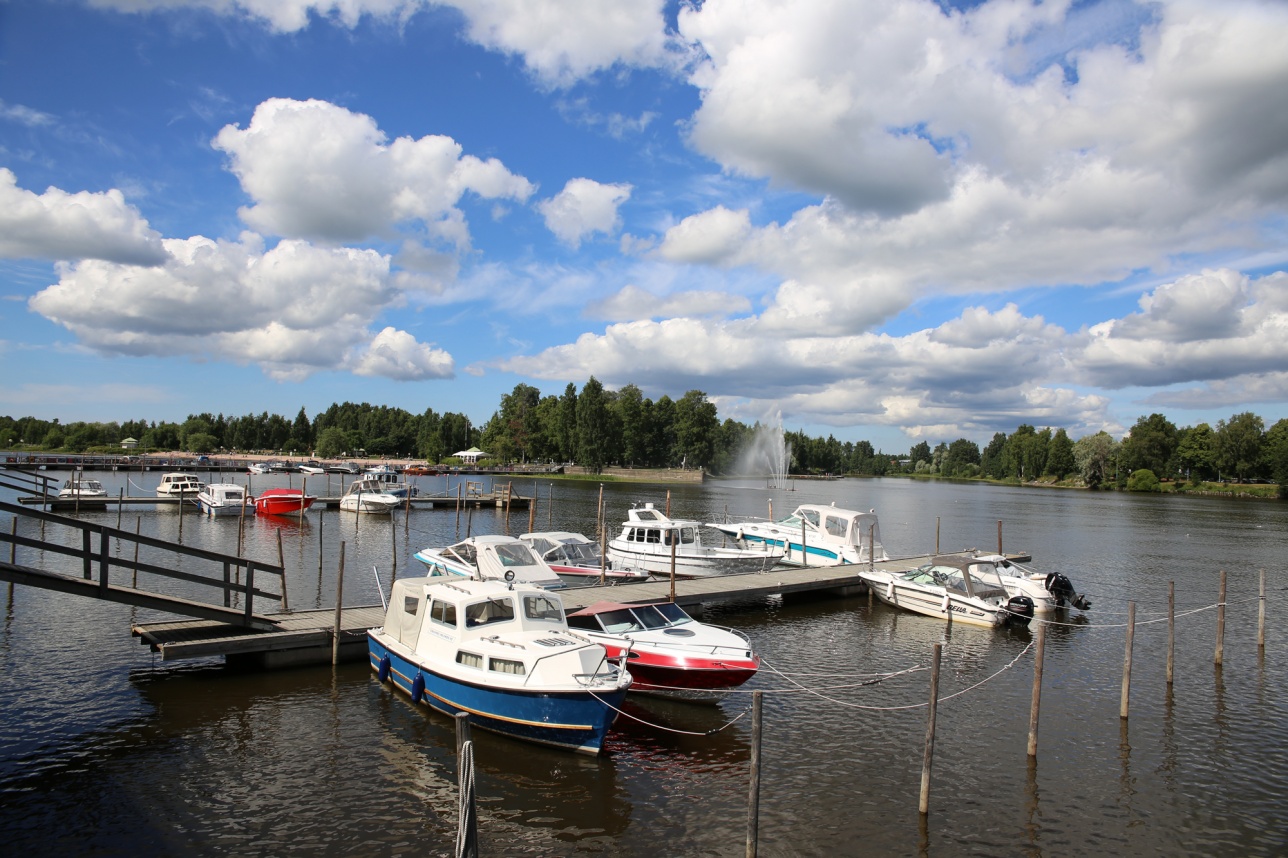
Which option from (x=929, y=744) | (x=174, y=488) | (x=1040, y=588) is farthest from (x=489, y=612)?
(x=174, y=488)

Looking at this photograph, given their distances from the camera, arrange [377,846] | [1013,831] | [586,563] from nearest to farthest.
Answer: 1. [377,846]
2. [1013,831]
3. [586,563]

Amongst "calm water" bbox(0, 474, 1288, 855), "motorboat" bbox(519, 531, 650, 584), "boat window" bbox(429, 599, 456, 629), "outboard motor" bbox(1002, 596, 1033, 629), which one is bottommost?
"calm water" bbox(0, 474, 1288, 855)

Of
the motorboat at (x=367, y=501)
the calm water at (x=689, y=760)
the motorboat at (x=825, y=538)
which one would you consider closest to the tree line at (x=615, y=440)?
A: the motorboat at (x=367, y=501)

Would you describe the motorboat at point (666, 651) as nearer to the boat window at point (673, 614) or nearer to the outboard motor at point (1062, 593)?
the boat window at point (673, 614)

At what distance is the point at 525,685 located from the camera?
1452cm

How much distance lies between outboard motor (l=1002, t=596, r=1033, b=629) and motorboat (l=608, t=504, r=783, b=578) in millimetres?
10727

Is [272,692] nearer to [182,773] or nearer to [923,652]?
[182,773]

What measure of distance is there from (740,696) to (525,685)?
21.3ft

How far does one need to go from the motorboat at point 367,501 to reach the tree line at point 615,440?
78858 millimetres

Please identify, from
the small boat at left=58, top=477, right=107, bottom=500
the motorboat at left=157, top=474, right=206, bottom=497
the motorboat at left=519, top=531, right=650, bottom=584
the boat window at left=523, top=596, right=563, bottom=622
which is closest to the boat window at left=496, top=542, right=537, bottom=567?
the motorboat at left=519, top=531, right=650, bottom=584

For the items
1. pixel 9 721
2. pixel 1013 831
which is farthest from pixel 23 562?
pixel 1013 831

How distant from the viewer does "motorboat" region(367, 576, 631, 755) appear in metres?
14.3

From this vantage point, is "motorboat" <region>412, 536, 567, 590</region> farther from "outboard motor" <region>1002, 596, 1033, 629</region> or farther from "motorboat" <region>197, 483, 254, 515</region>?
"motorboat" <region>197, 483, 254, 515</region>

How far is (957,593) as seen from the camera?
27.7m
